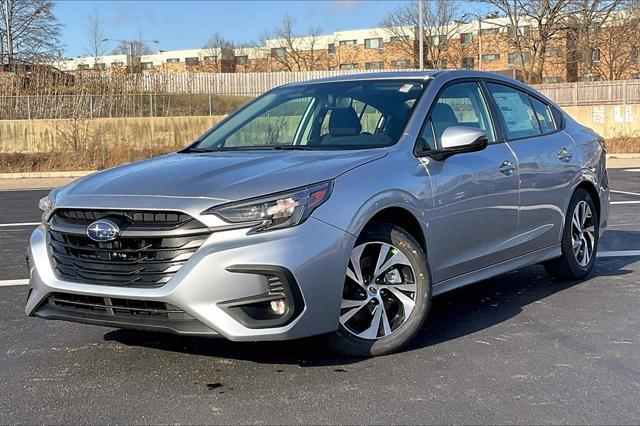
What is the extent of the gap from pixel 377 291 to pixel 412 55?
2683 inches

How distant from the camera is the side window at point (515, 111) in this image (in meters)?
5.48

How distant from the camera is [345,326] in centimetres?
401

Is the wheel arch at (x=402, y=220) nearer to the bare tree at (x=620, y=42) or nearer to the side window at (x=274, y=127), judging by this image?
the side window at (x=274, y=127)

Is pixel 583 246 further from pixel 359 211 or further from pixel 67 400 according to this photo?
pixel 67 400

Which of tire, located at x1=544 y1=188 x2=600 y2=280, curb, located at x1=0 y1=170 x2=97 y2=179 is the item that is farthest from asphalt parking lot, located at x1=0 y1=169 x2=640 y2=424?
curb, located at x1=0 y1=170 x2=97 y2=179

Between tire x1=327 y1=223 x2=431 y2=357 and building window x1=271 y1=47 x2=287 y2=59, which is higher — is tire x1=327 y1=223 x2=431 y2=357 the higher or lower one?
the lower one

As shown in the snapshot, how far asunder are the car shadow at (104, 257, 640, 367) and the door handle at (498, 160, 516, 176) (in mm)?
1011

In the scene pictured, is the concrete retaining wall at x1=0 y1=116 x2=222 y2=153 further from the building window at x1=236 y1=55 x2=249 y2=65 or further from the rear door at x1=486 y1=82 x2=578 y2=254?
the building window at x1=236 y1=55 x2=249 y2=65

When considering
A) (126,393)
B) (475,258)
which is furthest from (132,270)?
(475,258)

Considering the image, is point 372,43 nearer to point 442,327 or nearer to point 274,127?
point 274,127

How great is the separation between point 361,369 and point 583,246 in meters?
3.03

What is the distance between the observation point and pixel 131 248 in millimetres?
3699

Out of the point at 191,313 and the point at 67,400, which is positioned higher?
the point at 191,313

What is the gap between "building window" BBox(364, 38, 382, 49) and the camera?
82.2m
